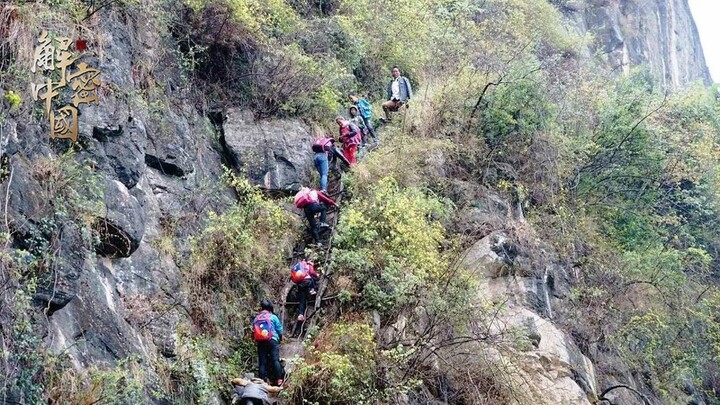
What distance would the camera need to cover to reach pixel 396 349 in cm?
899

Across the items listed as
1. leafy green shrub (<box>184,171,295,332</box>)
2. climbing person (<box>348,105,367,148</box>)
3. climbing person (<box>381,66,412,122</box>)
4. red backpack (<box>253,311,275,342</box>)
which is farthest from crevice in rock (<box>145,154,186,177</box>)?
climbing person (<box>381,66,412,122</box>)

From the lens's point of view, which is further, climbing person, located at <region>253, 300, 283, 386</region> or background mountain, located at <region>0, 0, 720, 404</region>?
climbing person, located at <region>253, 300, 283, 386</region>

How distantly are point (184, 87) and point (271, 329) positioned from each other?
16.8 ft

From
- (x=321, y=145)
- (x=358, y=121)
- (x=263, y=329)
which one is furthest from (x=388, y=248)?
(x=358, y=121)

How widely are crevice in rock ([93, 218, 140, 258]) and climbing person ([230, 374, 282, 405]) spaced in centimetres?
191

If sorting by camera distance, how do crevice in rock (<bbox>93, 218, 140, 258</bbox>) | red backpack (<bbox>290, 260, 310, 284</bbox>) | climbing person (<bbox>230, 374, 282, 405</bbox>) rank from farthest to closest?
red backpack (<bbox>290, 260, 310, 284</bbox>) → climbing person (<bbox>230, 374, 282, 405</bbox>) → crevice in rock (<bbox>93, 218, 140, 258</bbox>)

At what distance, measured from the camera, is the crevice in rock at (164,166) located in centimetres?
1025

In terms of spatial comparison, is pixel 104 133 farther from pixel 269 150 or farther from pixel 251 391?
pixel 269 150

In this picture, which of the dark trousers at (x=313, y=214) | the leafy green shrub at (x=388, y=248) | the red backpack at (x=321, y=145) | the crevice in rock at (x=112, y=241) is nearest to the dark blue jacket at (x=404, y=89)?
the red backpack at (x=321, y=145)

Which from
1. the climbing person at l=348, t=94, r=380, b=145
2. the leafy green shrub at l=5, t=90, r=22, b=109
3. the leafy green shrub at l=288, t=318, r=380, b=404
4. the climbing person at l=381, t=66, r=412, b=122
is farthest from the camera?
the climbing person at l=381, t=66, r=412, b=122

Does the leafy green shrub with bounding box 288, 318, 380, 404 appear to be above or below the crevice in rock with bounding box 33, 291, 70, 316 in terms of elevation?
below

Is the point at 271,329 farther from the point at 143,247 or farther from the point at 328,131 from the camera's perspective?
the point at 328,131

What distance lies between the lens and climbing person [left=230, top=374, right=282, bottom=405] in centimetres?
809

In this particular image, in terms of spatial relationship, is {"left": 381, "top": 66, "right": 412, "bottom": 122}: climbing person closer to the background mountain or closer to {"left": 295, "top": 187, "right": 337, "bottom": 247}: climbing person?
the background mountain
